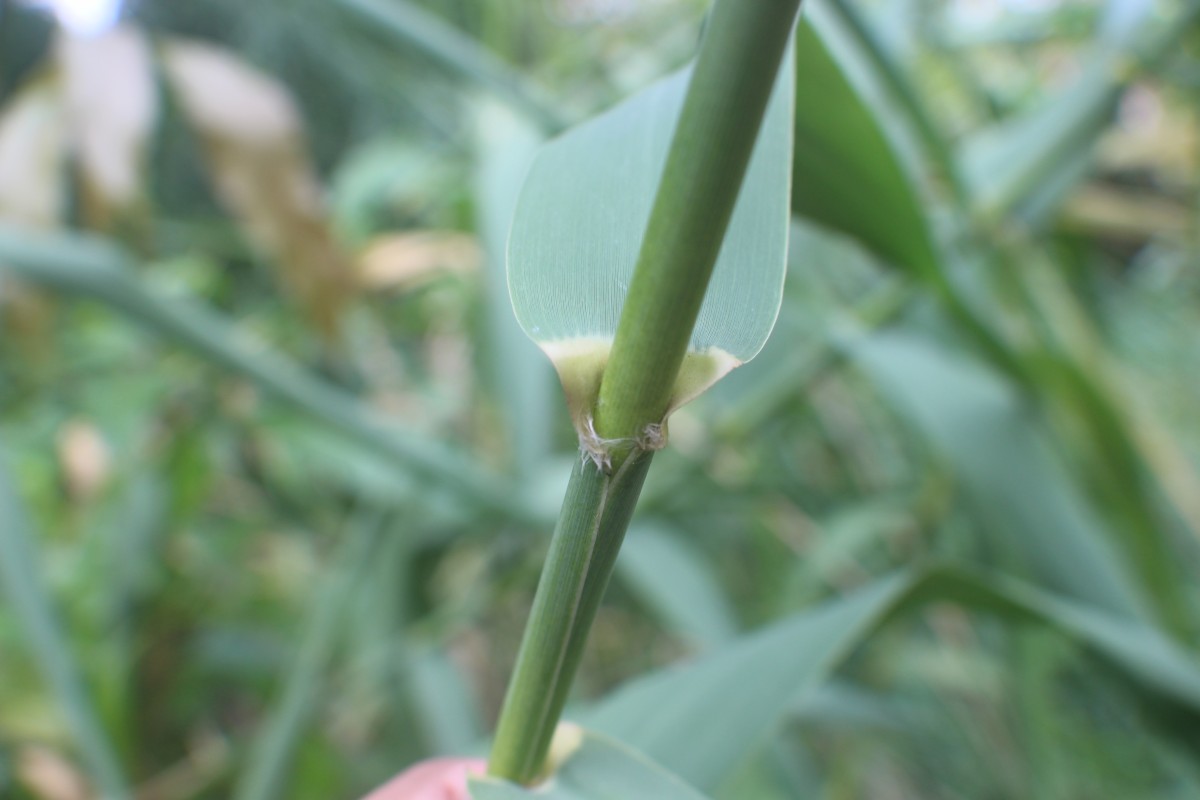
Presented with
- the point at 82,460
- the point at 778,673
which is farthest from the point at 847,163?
the point at 82,460

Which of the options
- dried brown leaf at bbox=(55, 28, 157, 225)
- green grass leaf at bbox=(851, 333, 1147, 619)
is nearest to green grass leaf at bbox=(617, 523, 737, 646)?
green grass leaf at bbox=(851, 333, 1147, 619)

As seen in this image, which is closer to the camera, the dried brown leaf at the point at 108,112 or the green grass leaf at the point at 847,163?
the green grass leaf at the point at 847,163

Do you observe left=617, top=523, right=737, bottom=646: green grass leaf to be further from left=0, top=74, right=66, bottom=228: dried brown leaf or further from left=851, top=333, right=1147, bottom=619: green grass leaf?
left=0, top=74, right=66, bottom=228: dried brown leaf

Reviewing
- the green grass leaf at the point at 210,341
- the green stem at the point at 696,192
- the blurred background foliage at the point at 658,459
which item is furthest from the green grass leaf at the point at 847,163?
the green grass leaf at the point at 210,341

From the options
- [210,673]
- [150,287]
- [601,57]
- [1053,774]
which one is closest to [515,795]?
[150,287]

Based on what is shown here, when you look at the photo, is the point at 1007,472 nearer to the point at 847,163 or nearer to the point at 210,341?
the point at 847,163

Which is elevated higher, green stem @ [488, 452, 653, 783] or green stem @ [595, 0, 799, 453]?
green stem @ [595, 0, 799, 453]

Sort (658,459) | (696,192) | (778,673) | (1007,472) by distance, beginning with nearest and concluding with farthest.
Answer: (696,192) → (778,673) → (1007,472) → (658,459)

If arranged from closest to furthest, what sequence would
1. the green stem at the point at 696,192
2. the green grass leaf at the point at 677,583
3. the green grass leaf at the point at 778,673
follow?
the green stem at the point at 696,192 → the green grass leaf at the point at 778,673 → the green grass leaf at the point at 677,583

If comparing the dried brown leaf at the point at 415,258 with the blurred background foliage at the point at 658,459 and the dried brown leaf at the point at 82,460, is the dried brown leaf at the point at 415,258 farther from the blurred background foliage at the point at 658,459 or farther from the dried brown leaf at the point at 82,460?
the dried brown leaf at the point at 82,460
